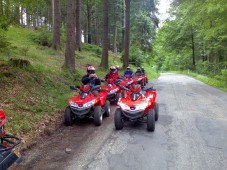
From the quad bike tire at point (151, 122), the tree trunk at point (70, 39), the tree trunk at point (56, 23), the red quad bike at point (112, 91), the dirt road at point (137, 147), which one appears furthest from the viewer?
the tree trunk at point (56, 23)

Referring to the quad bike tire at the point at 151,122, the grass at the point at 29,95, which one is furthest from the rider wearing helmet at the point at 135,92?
the grass at the point at 29,95

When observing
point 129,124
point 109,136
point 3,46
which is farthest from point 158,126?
point 3,46

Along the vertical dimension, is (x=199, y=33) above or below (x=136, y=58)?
above

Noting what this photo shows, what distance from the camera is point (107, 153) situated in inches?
221

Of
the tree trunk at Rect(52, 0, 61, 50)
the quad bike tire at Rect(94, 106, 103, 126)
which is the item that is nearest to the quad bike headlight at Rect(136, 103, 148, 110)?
the quad bike tire at Rect(94, 106, 103, 126)

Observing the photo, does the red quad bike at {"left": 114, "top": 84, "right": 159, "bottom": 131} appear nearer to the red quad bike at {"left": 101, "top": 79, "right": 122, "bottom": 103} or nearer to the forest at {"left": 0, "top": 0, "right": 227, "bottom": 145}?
the forest at {"left": 0, "top": 0, "right": 227, "bottom": 145}

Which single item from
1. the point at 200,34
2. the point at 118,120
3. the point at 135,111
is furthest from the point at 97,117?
the point at 200,34

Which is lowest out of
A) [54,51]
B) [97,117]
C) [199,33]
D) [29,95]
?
[97,117]

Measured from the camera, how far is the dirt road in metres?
5.09

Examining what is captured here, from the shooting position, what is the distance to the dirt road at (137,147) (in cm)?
509

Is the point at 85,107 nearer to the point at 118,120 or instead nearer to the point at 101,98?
the point at 101,98

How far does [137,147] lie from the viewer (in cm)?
597

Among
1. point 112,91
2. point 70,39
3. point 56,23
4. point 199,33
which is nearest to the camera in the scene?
point 112,91

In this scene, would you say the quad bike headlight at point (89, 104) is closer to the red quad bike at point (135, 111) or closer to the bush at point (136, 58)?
the red quad bike at point (135, 111)
